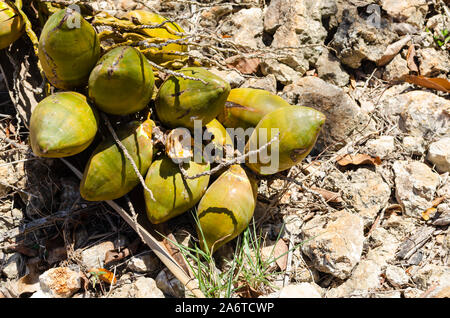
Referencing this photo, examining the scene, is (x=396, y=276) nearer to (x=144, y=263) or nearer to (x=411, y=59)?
(x=144, y=263)

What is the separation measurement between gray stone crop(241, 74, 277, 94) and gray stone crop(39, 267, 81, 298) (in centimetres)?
117

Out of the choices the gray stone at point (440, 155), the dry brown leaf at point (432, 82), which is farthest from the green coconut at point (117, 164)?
the dry brown leaf at point (432, 82)

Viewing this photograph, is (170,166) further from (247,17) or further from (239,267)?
(247,17)

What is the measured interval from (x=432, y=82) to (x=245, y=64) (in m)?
0.94

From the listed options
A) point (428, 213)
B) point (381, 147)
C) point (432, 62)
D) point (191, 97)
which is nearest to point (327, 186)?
point (381, 147)

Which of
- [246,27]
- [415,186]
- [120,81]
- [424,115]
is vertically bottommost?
[415,186]

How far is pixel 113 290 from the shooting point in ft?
5.72

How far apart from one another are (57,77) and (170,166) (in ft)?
1.75

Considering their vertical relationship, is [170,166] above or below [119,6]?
below

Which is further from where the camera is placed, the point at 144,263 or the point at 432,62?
the point at 432,62

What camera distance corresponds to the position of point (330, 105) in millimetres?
2117

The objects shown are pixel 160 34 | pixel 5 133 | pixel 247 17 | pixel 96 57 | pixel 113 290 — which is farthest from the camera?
pixel 247 17

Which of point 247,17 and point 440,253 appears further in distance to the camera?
point 247,17

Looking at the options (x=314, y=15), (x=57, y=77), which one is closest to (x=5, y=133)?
(x=57, y=77)
